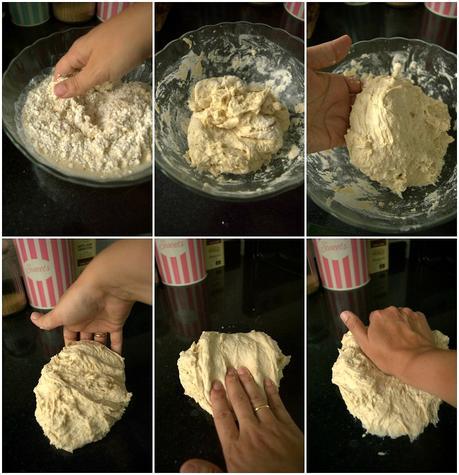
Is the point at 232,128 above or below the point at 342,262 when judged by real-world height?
above

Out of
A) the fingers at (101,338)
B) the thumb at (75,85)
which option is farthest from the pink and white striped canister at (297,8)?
the fingers at (101,338)

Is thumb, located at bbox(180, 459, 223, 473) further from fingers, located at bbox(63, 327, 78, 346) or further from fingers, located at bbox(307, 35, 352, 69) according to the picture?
fingers, located at bbox(307, 35, 352, 69)

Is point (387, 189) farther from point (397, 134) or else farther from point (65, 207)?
point (65, 207)

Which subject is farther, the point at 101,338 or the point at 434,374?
the point at 101,338

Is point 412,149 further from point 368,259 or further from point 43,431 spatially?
point 43,431

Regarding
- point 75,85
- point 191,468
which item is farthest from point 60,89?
point 191,468

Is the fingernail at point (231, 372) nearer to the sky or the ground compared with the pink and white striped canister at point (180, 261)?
nearer to the ground

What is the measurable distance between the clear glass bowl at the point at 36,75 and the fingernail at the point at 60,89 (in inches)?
2.8

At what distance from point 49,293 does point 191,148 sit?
427 mm

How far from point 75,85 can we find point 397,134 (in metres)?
0.65

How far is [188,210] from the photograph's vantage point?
1.04 meters

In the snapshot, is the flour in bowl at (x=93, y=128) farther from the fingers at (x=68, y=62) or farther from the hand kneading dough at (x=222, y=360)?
the hand kneading dough at (x=222, y=360)

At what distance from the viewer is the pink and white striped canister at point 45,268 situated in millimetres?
1046

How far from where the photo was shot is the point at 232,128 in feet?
3.31
